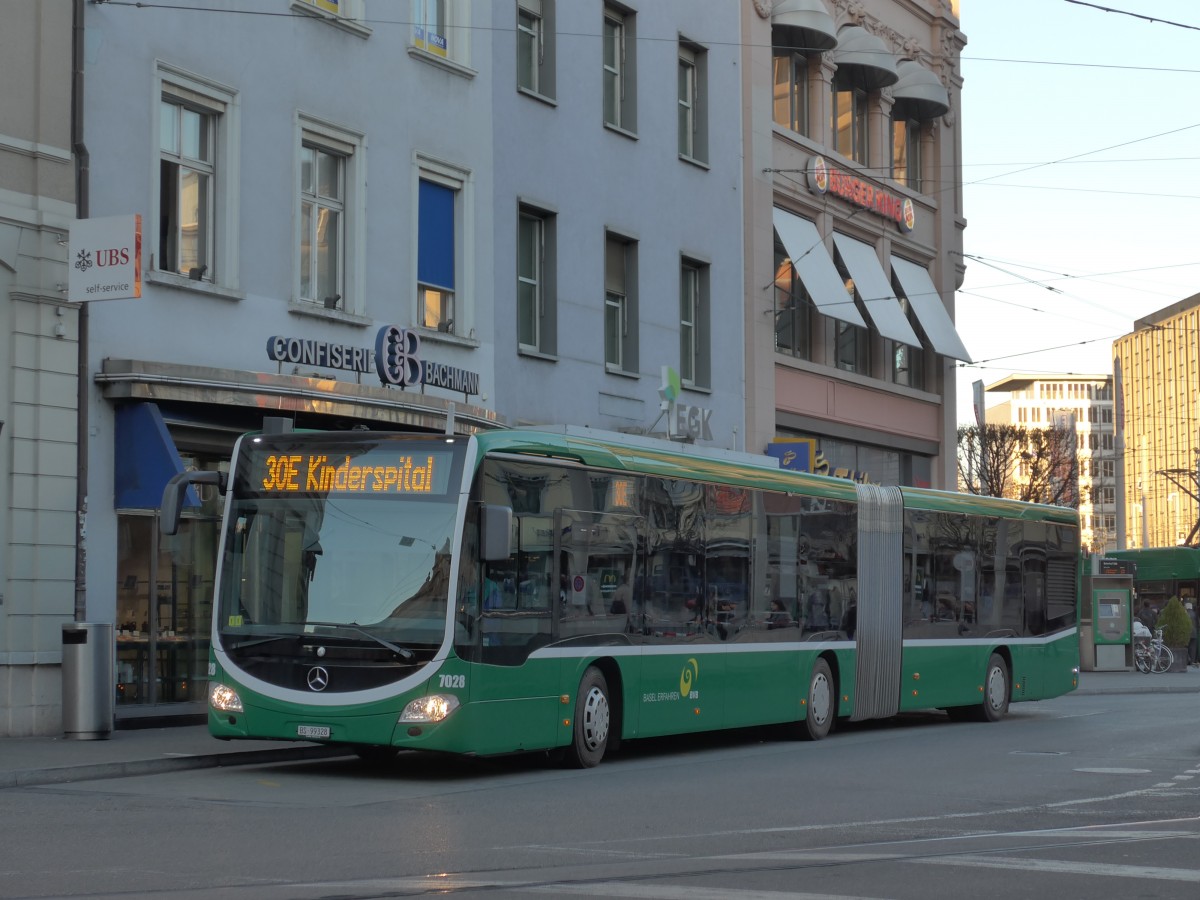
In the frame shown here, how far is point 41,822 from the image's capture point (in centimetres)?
1143

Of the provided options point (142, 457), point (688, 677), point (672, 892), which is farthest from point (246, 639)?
point (672, 892)

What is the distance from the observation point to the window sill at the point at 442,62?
24.1m

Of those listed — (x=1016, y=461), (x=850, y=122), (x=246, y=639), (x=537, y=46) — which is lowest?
(x=246, y=639)

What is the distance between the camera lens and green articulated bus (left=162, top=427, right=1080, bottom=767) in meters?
14.4

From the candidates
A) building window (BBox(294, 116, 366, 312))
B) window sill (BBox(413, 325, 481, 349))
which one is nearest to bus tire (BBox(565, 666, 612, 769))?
building window (BBox(294, 116, 366, 312))

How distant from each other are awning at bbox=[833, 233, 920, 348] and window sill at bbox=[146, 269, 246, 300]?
16.8 m

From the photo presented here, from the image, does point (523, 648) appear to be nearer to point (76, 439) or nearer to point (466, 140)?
point (76, 439)

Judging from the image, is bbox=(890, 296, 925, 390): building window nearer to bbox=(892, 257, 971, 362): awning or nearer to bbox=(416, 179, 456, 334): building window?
bbox=(892, 257, 971, 362): awning

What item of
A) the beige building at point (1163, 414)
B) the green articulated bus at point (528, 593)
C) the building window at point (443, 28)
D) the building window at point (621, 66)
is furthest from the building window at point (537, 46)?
the beige building at point (1163, 414)

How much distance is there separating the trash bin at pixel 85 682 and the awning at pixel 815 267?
1822 centimetres

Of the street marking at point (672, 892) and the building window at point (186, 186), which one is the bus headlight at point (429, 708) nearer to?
the street marking at point (672, 892)

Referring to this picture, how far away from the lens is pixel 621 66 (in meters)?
29.6

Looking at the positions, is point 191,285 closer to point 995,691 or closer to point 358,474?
point 358,474

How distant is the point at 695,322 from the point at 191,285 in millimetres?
12733
